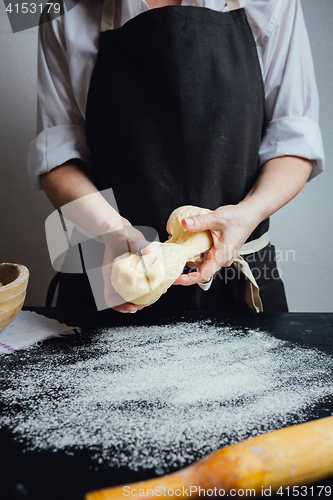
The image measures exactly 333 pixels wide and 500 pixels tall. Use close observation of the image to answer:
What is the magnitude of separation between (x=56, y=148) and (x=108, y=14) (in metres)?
0.42

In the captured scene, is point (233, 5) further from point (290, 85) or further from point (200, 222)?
point (200, 222)

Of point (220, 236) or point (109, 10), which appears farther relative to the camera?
point (109, 10)

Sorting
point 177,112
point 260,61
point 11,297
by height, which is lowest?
point 11,297

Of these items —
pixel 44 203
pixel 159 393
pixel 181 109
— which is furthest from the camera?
pixel 44 203

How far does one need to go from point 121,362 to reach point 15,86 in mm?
1457

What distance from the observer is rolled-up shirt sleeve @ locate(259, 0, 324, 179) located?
1.01m

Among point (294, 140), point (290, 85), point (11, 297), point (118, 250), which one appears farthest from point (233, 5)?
point (11, 297)

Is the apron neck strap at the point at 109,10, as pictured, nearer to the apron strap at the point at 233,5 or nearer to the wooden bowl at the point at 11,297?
the apron strap at the point at 233,5

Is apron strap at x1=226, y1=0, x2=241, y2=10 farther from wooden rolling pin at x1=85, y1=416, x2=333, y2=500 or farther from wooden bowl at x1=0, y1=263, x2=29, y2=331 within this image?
wooden rolling pin at x1=85, y1=416, x2=333, y2=500

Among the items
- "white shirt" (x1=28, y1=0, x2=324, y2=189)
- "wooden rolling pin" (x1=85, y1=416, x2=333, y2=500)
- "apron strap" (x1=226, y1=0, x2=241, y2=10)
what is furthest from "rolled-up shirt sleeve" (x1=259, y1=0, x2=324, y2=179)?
"wooden rolling pin" (x1=85, y1=416, x2=333, y2=500)

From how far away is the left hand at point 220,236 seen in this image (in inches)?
30.5

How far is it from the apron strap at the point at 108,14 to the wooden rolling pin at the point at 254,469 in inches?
43.4

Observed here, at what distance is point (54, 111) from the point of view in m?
1.08

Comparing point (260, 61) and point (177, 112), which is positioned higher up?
point (260, 61)
